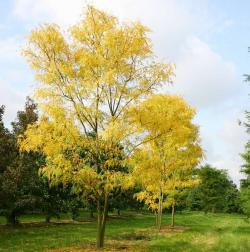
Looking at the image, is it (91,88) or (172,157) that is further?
(172,157)

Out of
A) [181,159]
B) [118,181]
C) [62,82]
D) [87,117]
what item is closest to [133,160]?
[118,181]

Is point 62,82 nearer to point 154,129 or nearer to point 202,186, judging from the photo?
point 154,129

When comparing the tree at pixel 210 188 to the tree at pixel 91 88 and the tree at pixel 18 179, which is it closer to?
the tree at pixel 18 179

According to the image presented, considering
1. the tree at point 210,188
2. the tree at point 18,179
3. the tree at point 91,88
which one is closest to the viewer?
the tree at point 91,88

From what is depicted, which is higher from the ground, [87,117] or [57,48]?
[57,48]

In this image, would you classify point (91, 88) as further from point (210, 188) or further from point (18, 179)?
point (210, 188)

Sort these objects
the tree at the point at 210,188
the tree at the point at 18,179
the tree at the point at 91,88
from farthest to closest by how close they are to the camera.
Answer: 1. the tree at the point at 210,188
2. the tree at the point at 18,179
3. the tree at the point at 91,88

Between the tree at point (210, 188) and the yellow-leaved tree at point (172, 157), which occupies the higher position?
the tree at point (210, 188)

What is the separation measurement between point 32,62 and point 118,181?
6.57 meters

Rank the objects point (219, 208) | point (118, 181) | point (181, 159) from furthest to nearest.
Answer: point (219, 208), point (181, 159), point (118, 181)

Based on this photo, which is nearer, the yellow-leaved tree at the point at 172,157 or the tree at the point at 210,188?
the yellow-leaved tree at the point at 172,157

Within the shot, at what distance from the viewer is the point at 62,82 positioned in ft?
64.2

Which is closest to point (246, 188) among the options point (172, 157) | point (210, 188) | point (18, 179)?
point (172, 157)

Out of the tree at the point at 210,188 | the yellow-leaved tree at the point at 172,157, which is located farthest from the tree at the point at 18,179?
the tree at the point at 210,188
